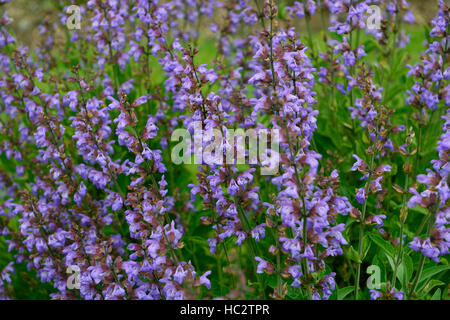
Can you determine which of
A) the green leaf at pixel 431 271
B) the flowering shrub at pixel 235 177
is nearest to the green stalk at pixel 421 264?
the flowering shrub at pixel 235 177

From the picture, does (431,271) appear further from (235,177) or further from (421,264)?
(235,177)

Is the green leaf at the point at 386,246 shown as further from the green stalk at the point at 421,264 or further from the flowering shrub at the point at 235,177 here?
the green stalk at the point at 421,264

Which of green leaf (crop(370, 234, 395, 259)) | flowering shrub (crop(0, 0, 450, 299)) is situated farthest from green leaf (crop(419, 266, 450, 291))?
green leaf (crop(370, 234, 395, 259))

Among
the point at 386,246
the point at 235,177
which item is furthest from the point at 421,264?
the point at 235,177

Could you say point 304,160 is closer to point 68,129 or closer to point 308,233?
point 308,233

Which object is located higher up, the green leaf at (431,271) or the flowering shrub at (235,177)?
the flowering shrub at (235,177)

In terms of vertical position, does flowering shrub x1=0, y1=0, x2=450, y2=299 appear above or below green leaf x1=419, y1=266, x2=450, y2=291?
above

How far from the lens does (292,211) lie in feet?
7.07

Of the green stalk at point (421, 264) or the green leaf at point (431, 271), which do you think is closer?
the green stalk at point (421, 264)

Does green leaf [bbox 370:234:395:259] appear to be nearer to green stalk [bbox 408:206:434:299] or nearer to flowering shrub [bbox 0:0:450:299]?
flowering shrub [bbox 0:0:450:299]

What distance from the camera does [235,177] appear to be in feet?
8.32

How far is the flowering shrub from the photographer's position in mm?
2365

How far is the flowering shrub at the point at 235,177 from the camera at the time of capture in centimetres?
237
